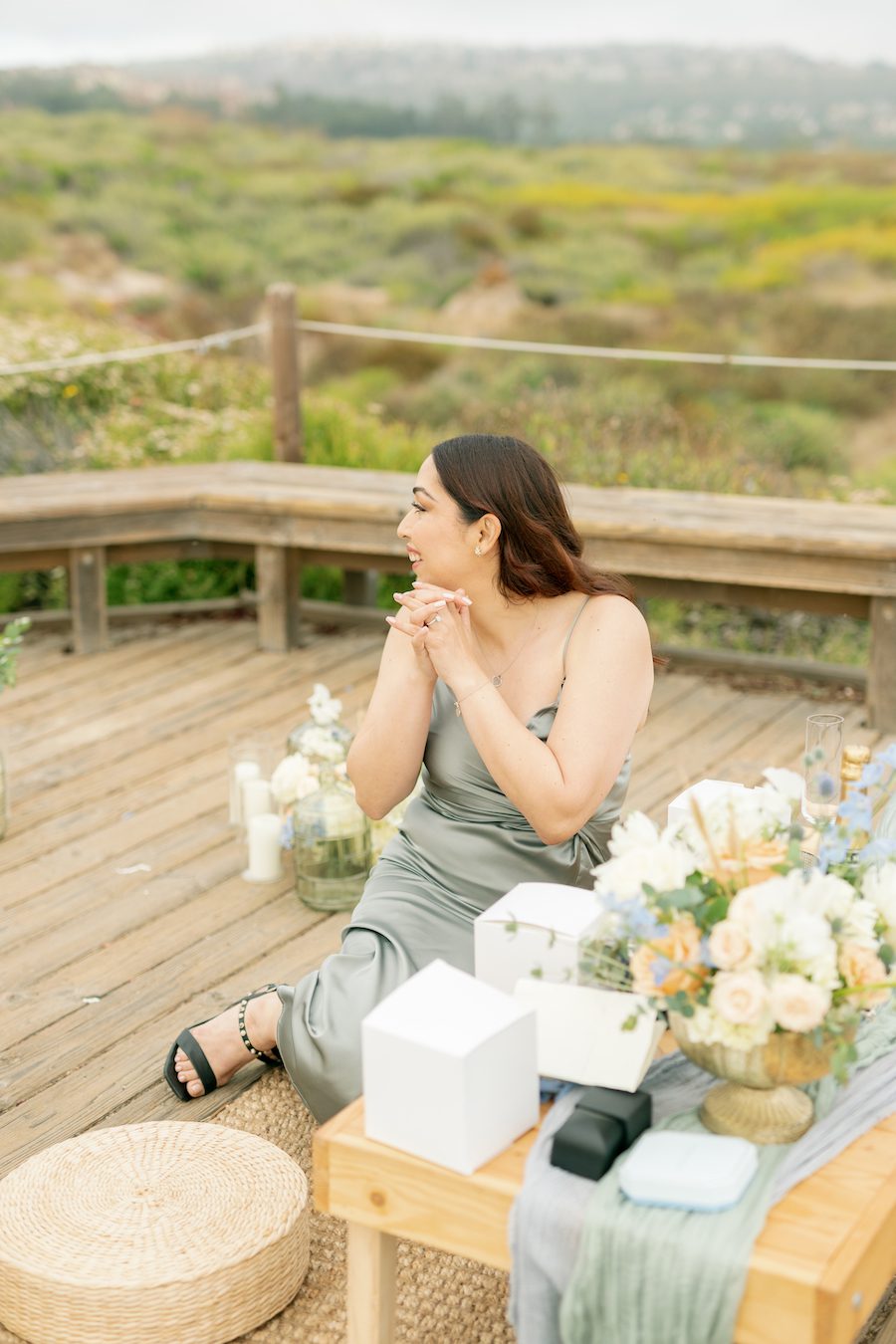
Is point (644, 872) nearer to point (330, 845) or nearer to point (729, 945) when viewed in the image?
point (729, 945)

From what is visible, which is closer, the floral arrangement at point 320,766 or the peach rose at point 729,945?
the peach rose at point 729,945

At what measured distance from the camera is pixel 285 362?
5246 millimetres

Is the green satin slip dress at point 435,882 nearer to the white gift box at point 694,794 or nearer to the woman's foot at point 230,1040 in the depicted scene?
the woman's foot at point 230,1040

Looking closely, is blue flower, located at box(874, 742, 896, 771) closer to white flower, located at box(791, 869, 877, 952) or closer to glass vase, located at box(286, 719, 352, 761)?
white flower, located at box(791, 869, 877, 952)

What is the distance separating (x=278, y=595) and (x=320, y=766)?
1.75m

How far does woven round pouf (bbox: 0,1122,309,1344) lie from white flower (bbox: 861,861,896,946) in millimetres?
877

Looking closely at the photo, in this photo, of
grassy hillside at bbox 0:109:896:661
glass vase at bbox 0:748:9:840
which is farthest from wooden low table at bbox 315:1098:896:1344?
grassy hillside at bbox 0:109:896:661

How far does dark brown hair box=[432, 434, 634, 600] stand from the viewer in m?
2.26

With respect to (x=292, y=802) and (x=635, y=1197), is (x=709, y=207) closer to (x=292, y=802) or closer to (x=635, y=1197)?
(x=292, y=802)

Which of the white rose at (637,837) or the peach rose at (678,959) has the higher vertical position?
the white rose at (637,837)

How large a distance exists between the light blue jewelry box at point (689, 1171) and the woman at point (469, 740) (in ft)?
2.27

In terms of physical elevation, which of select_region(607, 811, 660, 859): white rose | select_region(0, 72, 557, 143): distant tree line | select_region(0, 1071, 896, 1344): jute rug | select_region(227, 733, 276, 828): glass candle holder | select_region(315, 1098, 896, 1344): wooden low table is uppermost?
select_region(0, 72, 557, 143): distant tree line

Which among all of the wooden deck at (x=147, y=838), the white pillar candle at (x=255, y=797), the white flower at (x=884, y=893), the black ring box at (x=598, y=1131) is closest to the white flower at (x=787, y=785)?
the white flower at (x=884, y=893)

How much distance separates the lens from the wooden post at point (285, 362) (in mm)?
5230
